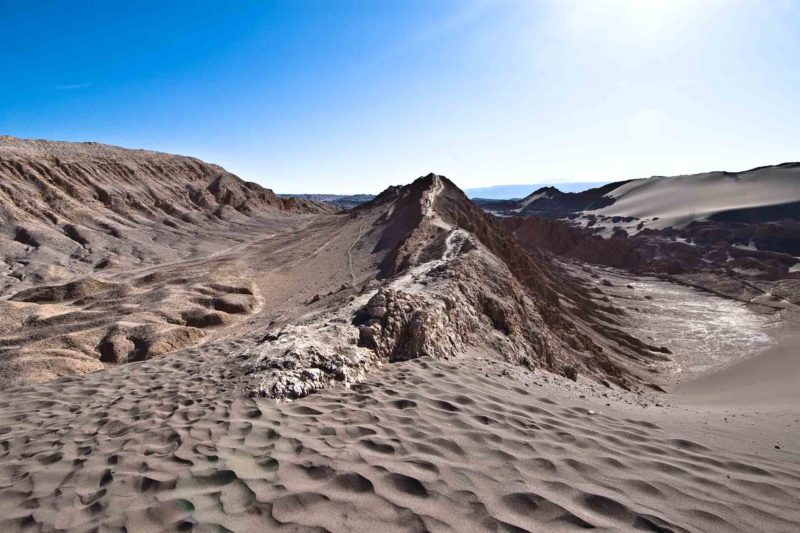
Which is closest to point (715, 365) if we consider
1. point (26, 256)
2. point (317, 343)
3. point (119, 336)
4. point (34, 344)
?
point (317, 343)

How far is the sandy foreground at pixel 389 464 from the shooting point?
7.75ft

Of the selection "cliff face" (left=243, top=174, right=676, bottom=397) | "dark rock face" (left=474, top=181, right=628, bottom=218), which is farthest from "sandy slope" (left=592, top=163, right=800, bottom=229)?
"cliff face" (left=243, top=174, right=676, bottom=397)

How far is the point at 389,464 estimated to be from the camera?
9.35ft

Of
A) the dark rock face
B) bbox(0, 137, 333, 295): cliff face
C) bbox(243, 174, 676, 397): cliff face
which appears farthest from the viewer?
the dark rock face

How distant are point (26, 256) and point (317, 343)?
81.2ft

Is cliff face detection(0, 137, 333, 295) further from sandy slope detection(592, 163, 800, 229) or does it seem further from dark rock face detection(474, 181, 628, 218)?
dark rock face detection(474, 181, 628, 218)

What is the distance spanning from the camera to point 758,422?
4711mm

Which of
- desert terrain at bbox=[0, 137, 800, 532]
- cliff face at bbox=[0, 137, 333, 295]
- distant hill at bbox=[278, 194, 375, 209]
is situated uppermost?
distant hill at bbox=[278, 194, 375, 209]

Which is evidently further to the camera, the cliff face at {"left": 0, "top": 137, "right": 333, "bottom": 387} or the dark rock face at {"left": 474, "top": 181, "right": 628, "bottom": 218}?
the dark rock face at {"left": 474, "top": 181, "right": 628, "bottom": 218}

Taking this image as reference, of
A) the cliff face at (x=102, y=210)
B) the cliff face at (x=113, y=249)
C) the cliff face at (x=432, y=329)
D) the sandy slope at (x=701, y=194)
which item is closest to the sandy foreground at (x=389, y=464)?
the cliff face at (x=432, y=329)

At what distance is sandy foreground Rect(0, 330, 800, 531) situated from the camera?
236cm

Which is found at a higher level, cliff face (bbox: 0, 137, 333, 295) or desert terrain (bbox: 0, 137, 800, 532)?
cliff face (bbox: 0, 137, 333, 295)

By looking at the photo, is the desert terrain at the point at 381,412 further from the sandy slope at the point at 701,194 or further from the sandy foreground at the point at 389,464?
the sandy slope at the point at 701,194

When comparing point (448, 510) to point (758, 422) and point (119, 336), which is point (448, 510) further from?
point (119, 336)
